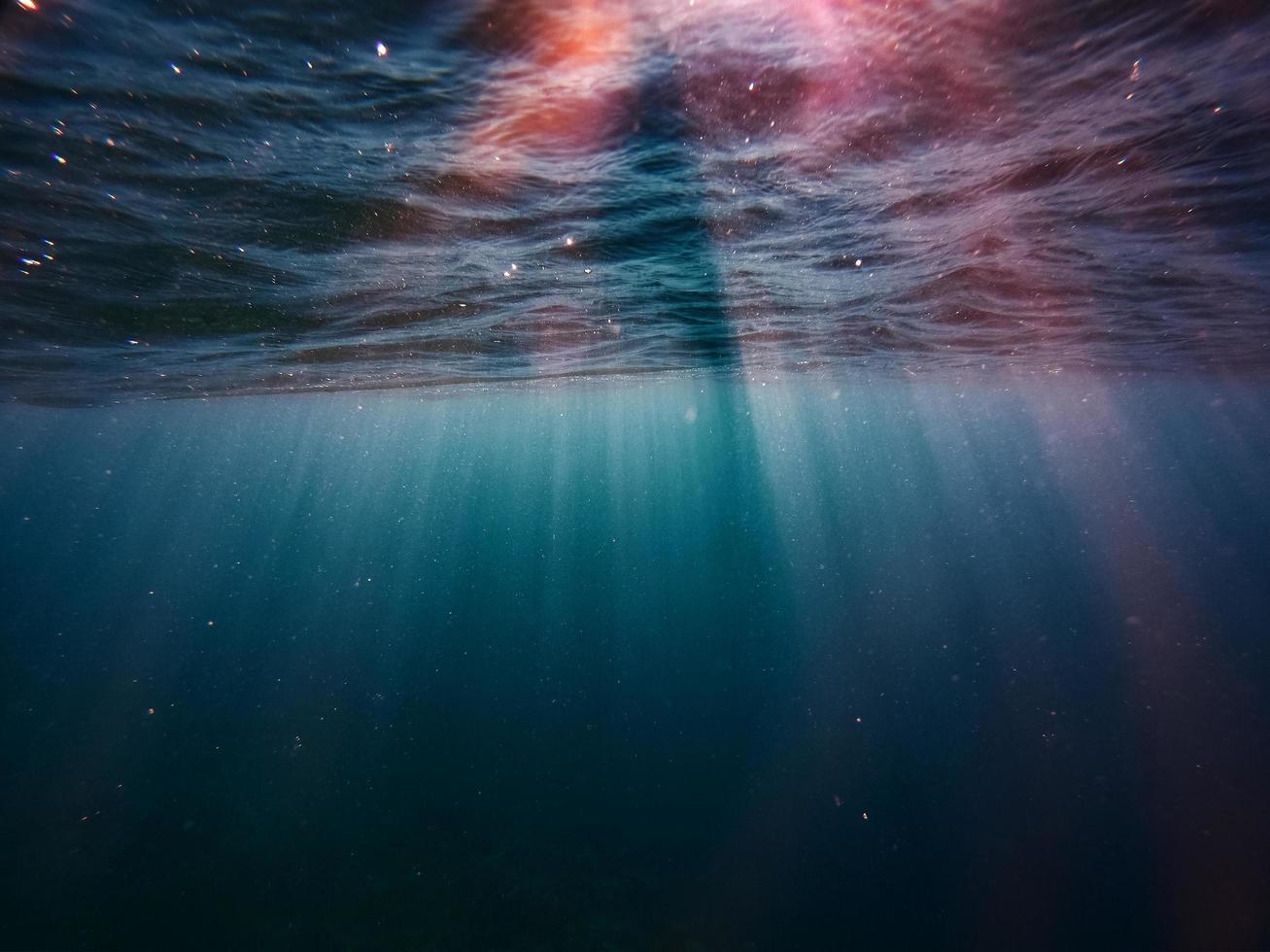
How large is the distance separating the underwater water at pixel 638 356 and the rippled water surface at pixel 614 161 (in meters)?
0.06

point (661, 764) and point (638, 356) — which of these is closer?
point (661, 764)

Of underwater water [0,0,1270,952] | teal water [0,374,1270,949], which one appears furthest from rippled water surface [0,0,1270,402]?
teal water [0,374,1270,949]

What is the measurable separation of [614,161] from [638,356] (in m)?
15.2

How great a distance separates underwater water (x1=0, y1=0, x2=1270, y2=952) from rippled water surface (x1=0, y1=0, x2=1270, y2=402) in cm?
6

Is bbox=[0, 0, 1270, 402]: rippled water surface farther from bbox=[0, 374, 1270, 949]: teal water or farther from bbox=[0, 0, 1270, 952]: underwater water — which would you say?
bbox=[0, 374, 1270, 949]: teal water

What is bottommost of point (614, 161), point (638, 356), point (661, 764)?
point (661, 764)

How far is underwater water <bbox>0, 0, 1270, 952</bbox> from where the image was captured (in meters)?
5.19

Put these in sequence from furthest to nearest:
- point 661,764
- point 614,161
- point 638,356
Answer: point 638,356
point 661,764
point 614,161

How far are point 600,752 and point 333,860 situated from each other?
567cm

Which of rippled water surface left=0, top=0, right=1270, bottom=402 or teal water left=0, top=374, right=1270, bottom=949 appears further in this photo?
teal water left=0, top=374, right=1270, bottom=949

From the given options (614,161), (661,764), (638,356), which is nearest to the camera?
(614,161)

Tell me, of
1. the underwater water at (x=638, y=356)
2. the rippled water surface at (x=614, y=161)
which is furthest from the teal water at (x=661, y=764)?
the rippled water surface at (x=614, y=161)

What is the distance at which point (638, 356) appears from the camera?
72.7ft

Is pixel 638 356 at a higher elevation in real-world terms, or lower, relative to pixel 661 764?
higher
